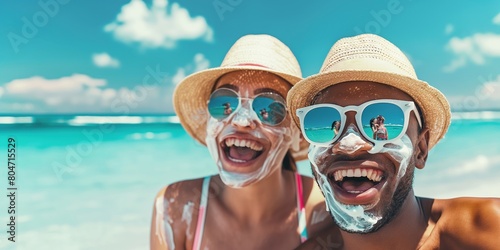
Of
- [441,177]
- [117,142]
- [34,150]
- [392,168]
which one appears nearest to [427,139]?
[392,168]

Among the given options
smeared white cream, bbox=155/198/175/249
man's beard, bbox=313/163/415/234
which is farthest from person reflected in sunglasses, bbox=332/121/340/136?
smeared white cream, bbox=155/198/175/249

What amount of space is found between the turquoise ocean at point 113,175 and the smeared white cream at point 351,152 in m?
4.78

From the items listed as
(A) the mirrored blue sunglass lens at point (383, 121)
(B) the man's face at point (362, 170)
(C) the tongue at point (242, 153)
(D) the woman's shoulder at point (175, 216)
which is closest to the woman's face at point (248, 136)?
(C) the tongue at point (242, 153)

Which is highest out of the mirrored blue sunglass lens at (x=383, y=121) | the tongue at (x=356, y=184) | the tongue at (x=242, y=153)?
the tongue at (x=242, y=153)

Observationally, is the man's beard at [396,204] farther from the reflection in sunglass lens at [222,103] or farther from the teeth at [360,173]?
the reflection in sunglass lens at [222,103]

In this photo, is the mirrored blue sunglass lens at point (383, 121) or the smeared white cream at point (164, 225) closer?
the mirrored blue sunglass lens at point (383, 121)

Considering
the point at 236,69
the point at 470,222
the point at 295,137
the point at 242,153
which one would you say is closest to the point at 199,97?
the point at 236,69

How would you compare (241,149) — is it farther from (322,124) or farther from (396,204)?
(396,204)

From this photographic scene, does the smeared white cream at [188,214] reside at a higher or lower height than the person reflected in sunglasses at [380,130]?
lower

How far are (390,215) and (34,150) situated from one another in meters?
12.8

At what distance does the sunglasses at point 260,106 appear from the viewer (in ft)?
12.0

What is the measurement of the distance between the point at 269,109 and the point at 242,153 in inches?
15.0

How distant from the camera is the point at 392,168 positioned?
2.79 m

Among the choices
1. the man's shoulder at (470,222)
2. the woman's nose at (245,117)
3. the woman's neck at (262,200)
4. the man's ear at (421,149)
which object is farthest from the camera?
the woman's neck at (262,200)
